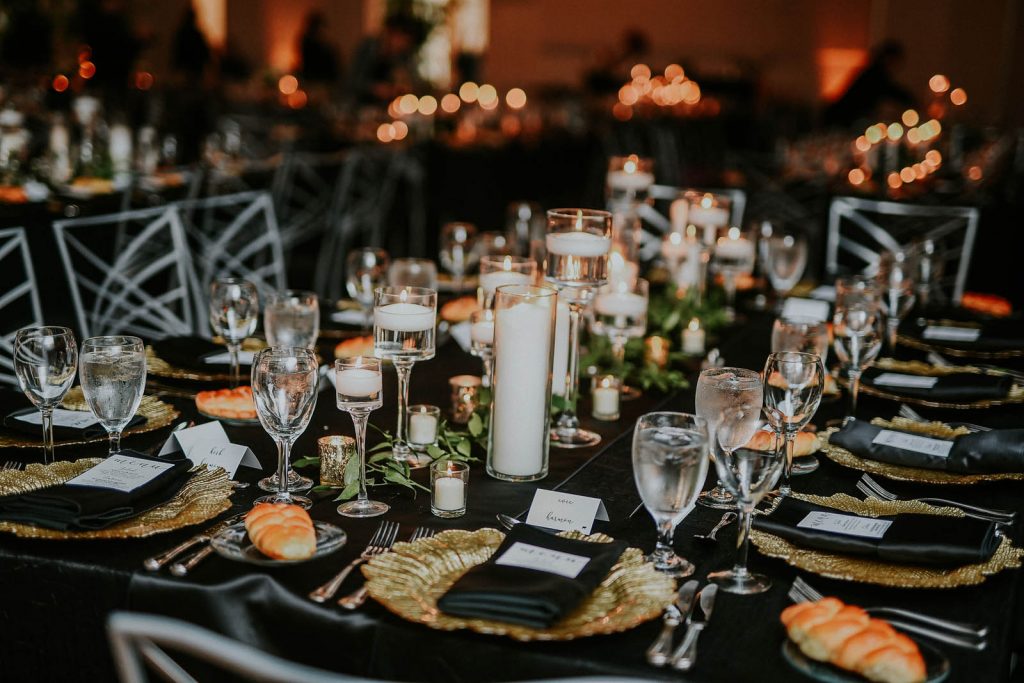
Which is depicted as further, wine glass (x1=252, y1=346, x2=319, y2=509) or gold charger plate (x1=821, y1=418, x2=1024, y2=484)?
gold charger plate (x1=821, y1=418, x2=1024, y2=484)

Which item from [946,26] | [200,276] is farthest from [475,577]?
[946,26]

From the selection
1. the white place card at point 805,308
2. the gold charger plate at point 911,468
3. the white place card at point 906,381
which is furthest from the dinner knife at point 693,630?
the white place card at point 805,308

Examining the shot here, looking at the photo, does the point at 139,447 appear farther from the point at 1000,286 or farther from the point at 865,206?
the point at 1000,286

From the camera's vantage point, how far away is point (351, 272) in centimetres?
264

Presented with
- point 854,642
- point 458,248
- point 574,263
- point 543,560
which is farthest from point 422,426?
point 458,248

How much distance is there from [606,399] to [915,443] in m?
0.53

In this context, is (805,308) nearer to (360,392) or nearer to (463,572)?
(360,392)

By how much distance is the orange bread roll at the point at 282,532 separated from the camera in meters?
1.32

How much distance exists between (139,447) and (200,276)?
2555 millimetres

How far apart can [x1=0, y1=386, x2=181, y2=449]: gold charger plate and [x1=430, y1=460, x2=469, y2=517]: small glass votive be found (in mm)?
552

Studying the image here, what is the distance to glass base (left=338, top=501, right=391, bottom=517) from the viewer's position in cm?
151

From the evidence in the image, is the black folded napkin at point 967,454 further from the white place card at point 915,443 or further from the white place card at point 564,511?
the white place card at point 564,511

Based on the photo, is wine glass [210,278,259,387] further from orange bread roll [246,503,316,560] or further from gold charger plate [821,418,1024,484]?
gold charger plate [821,418,1024,484]

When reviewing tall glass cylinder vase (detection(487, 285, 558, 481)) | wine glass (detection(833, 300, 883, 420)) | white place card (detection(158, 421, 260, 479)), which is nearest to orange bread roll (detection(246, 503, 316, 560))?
white place card (detection(158, 421, 260, 479))
